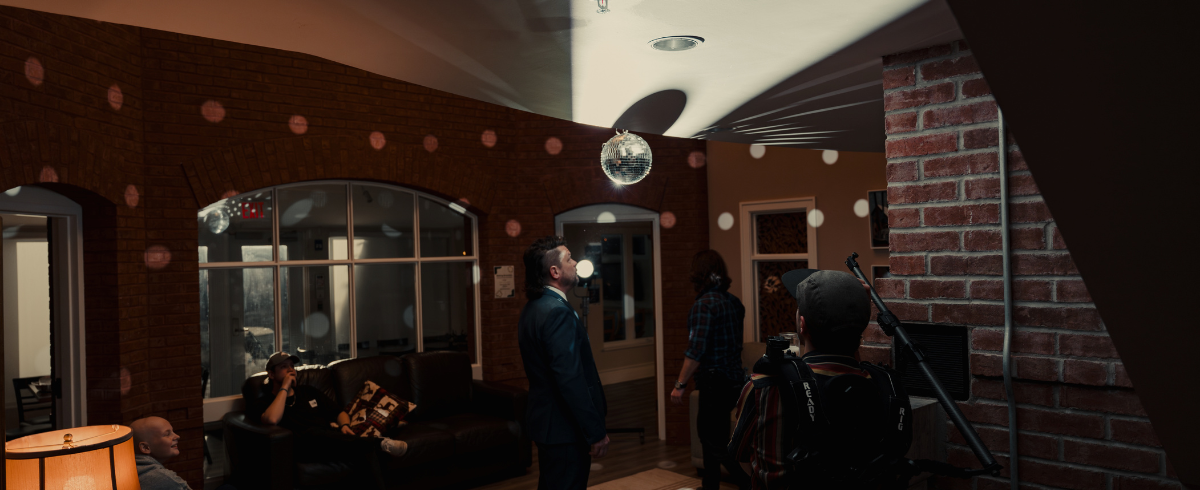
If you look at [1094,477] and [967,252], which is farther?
[967,252]

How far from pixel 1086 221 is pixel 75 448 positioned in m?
2.37

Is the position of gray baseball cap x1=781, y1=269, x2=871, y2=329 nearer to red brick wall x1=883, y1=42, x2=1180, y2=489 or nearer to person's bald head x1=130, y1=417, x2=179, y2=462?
red brick wall x1=883, y1=42, x2=1180, y2=489

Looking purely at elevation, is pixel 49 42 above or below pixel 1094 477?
above

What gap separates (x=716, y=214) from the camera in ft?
22.0

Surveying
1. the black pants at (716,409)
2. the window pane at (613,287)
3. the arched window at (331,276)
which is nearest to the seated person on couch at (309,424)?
the arched window at (331,276)

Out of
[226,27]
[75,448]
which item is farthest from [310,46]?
[75,448]

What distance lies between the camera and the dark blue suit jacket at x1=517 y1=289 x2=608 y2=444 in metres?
2.84

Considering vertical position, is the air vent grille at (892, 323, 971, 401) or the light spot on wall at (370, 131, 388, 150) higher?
the light spot on wall at (370, 131, 388, 150)

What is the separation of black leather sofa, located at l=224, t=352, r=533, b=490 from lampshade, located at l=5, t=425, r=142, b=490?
2.43 m

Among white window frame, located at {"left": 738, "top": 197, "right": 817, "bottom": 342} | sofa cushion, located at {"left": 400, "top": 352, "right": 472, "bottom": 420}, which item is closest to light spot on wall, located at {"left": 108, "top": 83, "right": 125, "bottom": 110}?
sofa cushion, located at {"left": 400, "top": 352, "right": 472, "bottom": 420}

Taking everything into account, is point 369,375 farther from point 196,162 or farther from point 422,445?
point 196,162

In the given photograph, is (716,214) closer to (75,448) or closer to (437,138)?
(437,138)

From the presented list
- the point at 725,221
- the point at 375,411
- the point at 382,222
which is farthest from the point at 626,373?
the point at 375,411

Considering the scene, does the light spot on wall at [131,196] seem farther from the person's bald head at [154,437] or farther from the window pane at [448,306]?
the window pane at [448,306]
